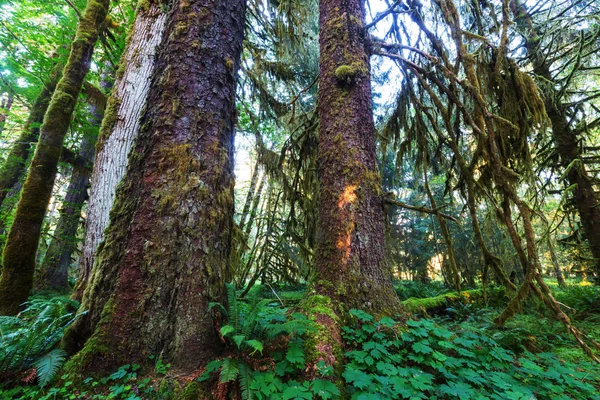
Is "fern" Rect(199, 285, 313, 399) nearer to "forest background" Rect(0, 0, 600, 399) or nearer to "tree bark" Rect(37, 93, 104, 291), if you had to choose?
"forest background" Rect(0, 0, 600, 399)

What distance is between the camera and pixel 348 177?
3.02 m

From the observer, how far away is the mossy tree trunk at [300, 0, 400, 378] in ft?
8.58

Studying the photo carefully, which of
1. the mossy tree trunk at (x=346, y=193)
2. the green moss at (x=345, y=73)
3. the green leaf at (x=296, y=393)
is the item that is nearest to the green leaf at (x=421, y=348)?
the mossy tree trunk at (x=346, y=193)

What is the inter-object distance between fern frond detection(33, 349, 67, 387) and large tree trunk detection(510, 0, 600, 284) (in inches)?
285

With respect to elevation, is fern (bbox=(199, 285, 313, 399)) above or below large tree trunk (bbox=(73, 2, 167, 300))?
below

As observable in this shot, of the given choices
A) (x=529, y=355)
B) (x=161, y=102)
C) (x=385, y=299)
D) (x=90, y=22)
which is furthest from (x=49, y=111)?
(x=529, y=355)

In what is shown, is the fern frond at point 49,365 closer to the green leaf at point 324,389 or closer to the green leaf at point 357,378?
the green leaf at point 324,389

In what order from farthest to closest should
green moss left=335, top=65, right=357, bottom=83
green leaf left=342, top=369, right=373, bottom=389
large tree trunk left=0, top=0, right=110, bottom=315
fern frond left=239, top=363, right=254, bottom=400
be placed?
green moss left=335, top=65, right=357, bottom=83
large tree trunk left=0, top=0, right=110, bottom=315
green leaf left=342, top=369, right=373, bottom=389
fern frond left=239, top=363, right=254, bottom=400

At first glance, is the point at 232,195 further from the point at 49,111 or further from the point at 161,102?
the point at 49,111

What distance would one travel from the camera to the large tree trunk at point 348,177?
2.71 metres

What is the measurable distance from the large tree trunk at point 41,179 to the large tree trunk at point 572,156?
7.18m

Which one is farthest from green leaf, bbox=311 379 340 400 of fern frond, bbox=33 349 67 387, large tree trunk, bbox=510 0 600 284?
large tree trunk, bbox=510 0 600 284

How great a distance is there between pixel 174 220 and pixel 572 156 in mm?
7249

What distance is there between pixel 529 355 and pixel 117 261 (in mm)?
3779
